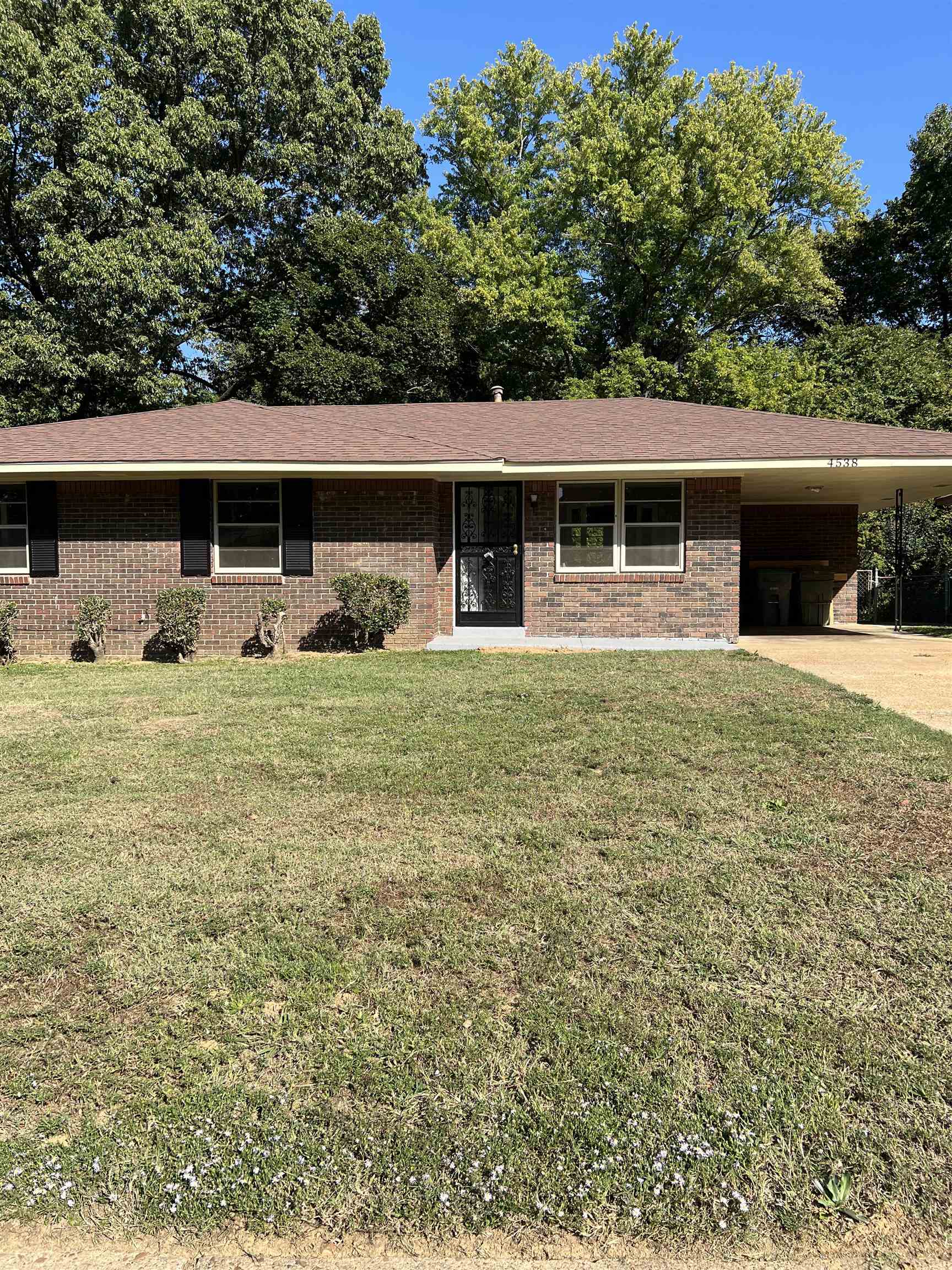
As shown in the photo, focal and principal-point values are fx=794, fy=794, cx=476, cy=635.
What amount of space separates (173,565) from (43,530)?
189cm

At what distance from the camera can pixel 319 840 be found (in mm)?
3912

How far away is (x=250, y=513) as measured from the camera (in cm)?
1149

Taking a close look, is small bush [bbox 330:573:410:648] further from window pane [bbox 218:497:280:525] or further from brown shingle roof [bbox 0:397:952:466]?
brown shingle roof [bbox 0:397:952:466]

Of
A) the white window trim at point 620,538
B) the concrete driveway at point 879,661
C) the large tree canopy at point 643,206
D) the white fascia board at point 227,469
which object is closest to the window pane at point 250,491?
the white fascia board at point 227,469

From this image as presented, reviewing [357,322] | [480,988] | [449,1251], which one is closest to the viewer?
[449,1251]

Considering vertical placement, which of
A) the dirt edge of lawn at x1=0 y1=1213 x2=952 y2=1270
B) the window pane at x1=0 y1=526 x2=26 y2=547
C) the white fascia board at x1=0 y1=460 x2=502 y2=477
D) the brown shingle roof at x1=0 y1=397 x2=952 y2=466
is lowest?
the dirt edge of lawn at x1=0 y1=1213 x2=952 y2=1270

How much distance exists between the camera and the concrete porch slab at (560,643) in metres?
10.9

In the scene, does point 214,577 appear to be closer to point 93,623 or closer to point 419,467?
point 93,623

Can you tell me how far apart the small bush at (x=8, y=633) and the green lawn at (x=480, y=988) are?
6.48 m

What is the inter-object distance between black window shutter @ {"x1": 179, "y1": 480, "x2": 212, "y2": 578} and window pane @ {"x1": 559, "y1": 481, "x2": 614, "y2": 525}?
16.7 feet

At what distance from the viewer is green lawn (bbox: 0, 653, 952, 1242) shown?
6.35ft

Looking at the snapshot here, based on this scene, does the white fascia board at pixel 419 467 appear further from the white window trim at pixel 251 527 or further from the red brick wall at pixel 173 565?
the red brick wall at pixel 173 565

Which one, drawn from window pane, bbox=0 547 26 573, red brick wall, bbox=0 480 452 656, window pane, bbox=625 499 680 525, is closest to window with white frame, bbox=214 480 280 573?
red brick wall, bbox=0 480 452 656

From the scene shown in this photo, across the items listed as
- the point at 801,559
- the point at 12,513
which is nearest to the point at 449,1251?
the point at 12,513
